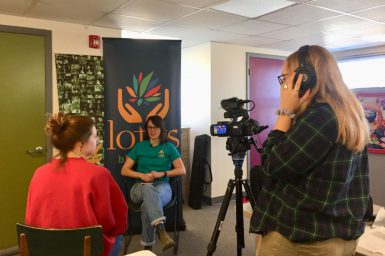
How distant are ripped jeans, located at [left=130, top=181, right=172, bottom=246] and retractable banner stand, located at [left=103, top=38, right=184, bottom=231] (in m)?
0.47

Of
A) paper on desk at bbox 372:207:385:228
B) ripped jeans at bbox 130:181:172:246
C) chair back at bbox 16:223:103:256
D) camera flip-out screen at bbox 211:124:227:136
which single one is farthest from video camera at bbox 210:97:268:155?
chair back at bbox 16:223:103:256

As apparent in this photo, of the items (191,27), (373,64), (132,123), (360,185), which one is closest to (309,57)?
(360,185)

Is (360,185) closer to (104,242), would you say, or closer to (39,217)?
(104,242)

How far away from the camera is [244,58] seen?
4883 mm

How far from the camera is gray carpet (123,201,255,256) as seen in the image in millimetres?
3135

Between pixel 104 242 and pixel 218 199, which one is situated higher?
pixel 104 242

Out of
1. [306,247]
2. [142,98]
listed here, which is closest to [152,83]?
[142,98]

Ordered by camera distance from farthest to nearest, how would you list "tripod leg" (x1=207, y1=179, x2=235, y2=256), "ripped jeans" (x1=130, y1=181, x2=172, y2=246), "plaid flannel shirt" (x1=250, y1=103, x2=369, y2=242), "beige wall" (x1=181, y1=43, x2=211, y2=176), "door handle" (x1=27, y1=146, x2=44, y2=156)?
"beige wall" (x1=181, y1=43, x2=211, y2=176), "door handle" (x1=27, y1=146, x2=44, y2=156), "ripped jeans" (x1=130, y1=181, x2=172, y2=246), "tripod leg" (x1=207, y1=179, x2=235, y2=256), "plaid flannel shirt" (x1=250, y1=103, x2=369, y2=242)

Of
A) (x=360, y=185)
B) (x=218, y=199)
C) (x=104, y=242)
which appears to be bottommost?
(x=218, y=199)

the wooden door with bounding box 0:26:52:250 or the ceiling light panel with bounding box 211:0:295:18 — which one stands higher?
the ceiling light panel with bounding box 211:0:295:18

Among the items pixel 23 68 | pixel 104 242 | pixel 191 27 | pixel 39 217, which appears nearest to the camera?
pixel 39 217

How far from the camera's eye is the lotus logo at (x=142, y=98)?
346cm

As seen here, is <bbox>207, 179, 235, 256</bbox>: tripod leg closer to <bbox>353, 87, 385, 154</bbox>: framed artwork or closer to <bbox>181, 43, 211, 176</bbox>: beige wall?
<bbox>181, 43, 211, 176</bbox>: beige wall

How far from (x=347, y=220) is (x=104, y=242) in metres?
1.09
